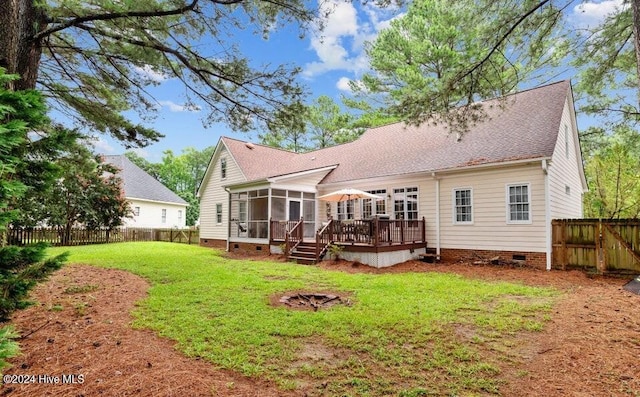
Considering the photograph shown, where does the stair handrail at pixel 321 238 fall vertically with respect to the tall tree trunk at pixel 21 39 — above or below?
below

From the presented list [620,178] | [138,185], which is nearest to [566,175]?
[620,178]

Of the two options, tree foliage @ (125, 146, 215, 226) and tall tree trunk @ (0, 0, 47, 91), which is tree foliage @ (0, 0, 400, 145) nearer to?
tall tree trunk @ (0, 0, 47, 91)

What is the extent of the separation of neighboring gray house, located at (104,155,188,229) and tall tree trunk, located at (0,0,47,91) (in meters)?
23.8

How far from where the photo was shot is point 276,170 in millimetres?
20594

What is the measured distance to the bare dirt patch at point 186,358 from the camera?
3.10 meters

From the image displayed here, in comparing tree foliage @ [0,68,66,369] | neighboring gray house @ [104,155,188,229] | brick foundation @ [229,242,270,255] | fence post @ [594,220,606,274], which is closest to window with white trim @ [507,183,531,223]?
fence post @ [594,220,606,274]

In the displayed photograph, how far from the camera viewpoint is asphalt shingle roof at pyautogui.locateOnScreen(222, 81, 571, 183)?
1116 cm

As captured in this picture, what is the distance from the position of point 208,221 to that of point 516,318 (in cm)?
1910

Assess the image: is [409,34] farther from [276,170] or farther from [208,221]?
[208,221]

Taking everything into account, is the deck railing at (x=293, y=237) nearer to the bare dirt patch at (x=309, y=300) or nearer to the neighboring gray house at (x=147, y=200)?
the bare dirt patch at (x=309, y=300)

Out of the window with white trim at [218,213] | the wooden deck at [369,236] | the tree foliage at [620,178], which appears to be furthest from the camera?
the window with white trim at [218,213]

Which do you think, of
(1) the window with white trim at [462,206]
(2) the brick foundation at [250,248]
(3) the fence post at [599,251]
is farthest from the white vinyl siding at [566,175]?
(2) the brick foundation at [250,248]

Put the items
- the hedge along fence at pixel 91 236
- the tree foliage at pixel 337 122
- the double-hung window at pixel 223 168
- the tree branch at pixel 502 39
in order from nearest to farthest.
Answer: the tree branch at pixel 502 39
the hedge along fence at pixel 91 236
the double-hung window at pixel 223 168
the tree foliage at pixel 337 122

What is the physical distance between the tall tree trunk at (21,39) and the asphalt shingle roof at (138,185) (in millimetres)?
24091
